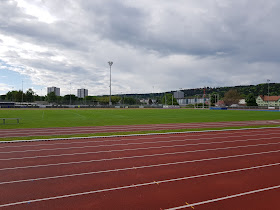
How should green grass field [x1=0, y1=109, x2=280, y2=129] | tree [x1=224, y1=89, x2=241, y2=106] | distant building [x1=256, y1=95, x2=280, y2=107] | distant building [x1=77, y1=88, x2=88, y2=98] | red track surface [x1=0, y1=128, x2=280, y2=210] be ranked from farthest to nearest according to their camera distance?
distant building [x1=77, y1=88, x2=88, y2=98], distant building [x1=256, y1=95, x2=280, y2=107], tree [x1=224, y1=89, x2=241, y2=106], green grass field [x1=0, y1=109, x2=280, y2=129], red track surface [x1=0, y1=128, x2=280, y2=210]

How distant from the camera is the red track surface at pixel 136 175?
4172 mm

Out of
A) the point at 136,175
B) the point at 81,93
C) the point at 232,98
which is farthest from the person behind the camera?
the point at 81,93

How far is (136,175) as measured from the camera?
5.57m

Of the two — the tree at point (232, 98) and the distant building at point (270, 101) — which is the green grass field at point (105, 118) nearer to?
the tree at point (232, 98)

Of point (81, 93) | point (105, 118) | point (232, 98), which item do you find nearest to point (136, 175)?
point (105, 118)

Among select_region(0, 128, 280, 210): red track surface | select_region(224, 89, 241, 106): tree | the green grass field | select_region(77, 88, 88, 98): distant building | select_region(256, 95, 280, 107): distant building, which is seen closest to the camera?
select_region(0, 128, 280, 210): red track surface

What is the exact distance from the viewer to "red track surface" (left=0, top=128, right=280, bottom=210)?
4.17 metres

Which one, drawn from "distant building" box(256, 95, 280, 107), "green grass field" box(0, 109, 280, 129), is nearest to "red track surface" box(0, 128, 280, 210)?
"green grass field" box(0, 109, 280, 129)

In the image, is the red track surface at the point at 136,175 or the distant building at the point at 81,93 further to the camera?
the distant building at the point at 81,93

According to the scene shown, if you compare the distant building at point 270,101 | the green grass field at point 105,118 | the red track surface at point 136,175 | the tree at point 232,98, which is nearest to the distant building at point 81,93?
the tree at point 232,98

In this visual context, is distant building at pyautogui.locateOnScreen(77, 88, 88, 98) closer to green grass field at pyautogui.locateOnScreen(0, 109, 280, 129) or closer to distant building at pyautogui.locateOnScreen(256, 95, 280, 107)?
distant building at pyautogui.locateOnScreen(256, 95, 280, 107)

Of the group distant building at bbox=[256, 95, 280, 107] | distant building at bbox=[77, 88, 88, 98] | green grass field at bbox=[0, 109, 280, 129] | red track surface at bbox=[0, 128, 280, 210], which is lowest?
red track surface at bbox=[0, 128, 280, 210]

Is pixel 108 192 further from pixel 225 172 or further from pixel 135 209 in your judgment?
pixel 225 172

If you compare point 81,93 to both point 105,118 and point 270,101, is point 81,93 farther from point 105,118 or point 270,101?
point 105,118
